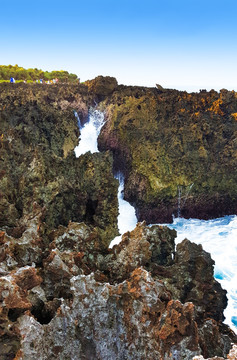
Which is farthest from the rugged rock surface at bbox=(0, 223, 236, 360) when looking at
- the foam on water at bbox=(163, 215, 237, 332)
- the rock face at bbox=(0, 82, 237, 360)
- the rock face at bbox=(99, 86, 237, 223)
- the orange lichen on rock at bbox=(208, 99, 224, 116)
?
the orange lichen on rock at bbox=(208, 99, 224, 116)

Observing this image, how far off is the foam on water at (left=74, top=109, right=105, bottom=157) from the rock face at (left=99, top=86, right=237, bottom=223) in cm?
113

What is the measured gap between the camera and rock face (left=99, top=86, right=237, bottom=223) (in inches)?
763

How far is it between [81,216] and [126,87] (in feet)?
64.8

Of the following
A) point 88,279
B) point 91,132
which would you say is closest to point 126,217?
point 91,132

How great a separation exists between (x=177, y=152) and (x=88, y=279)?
654 inches

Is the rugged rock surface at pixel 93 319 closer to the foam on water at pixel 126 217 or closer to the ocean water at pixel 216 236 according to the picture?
the ocean water at pixel 216 236

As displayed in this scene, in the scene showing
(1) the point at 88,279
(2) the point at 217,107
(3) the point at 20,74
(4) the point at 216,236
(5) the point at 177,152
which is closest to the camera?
(1) the point at 88,279

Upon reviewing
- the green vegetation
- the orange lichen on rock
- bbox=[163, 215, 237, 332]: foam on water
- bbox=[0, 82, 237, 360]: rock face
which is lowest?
bbox=[163, 215, 237, 332]: foam on water

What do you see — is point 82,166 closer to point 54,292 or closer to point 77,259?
point 77,259

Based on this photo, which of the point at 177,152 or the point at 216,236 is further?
the point at 177,152

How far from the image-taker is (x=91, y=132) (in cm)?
2594

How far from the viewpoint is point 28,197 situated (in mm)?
10359

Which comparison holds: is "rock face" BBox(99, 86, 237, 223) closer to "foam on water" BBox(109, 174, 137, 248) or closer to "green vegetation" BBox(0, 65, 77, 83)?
"foam on water" BBox(109, 174, 137, 248)

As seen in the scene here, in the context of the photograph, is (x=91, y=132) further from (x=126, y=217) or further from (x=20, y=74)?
(x=20, y=74)
